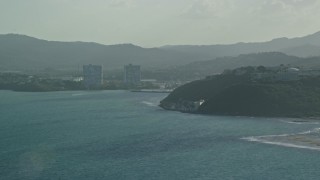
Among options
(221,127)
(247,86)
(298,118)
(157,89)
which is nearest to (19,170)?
(221,127)

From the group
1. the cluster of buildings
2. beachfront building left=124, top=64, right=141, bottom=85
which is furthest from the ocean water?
beachfront building left=124, top=64, right=141, bottom=85

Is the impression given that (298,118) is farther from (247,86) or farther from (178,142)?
(178,142)

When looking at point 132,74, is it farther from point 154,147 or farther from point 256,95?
point 154,147

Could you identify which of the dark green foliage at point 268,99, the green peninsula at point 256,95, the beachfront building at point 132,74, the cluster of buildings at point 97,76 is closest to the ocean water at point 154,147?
the dark green foliage at point 268,99

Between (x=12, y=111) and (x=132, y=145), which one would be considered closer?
(x=132, y=145)

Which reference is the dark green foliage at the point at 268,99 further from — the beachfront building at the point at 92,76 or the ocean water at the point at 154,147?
the beachfront building at the point at 92,76

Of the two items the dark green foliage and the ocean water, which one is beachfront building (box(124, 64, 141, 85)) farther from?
the ocean water

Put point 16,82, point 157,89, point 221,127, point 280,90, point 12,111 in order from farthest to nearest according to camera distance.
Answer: point 16,82, point 157,89, point 12,111, point 280,90, point 221,127
